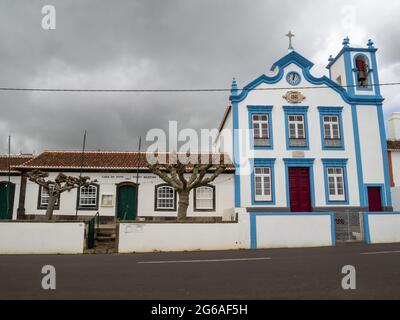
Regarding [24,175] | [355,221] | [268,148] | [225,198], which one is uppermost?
[268,148]

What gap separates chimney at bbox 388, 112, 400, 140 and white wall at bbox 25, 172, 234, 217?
14.6 meters

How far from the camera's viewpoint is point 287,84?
20719 millimetres

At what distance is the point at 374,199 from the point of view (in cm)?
1995

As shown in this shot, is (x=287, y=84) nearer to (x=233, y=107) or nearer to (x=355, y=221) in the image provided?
(x=233, y=107)

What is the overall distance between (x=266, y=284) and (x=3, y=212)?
1937 centimetres

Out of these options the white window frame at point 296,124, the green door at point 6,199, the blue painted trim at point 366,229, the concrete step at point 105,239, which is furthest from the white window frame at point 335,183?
the green door at point 6,199

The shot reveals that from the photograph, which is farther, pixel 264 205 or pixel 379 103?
pixel 379 103

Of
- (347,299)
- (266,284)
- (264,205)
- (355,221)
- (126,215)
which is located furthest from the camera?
(126,215)

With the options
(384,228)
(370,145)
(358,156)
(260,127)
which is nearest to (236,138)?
(260,127)

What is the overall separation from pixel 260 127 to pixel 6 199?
53.4 ft

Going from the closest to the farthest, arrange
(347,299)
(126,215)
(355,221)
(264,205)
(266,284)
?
1. (347,299)
2. (266,284)
3. (355,221)
4. (264,205)
5. (126,215)

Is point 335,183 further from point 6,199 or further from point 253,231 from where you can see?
point 6,199

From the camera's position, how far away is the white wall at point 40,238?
45.8 ft

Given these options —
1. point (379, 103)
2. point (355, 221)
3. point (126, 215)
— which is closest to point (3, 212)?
point (126, 215)
